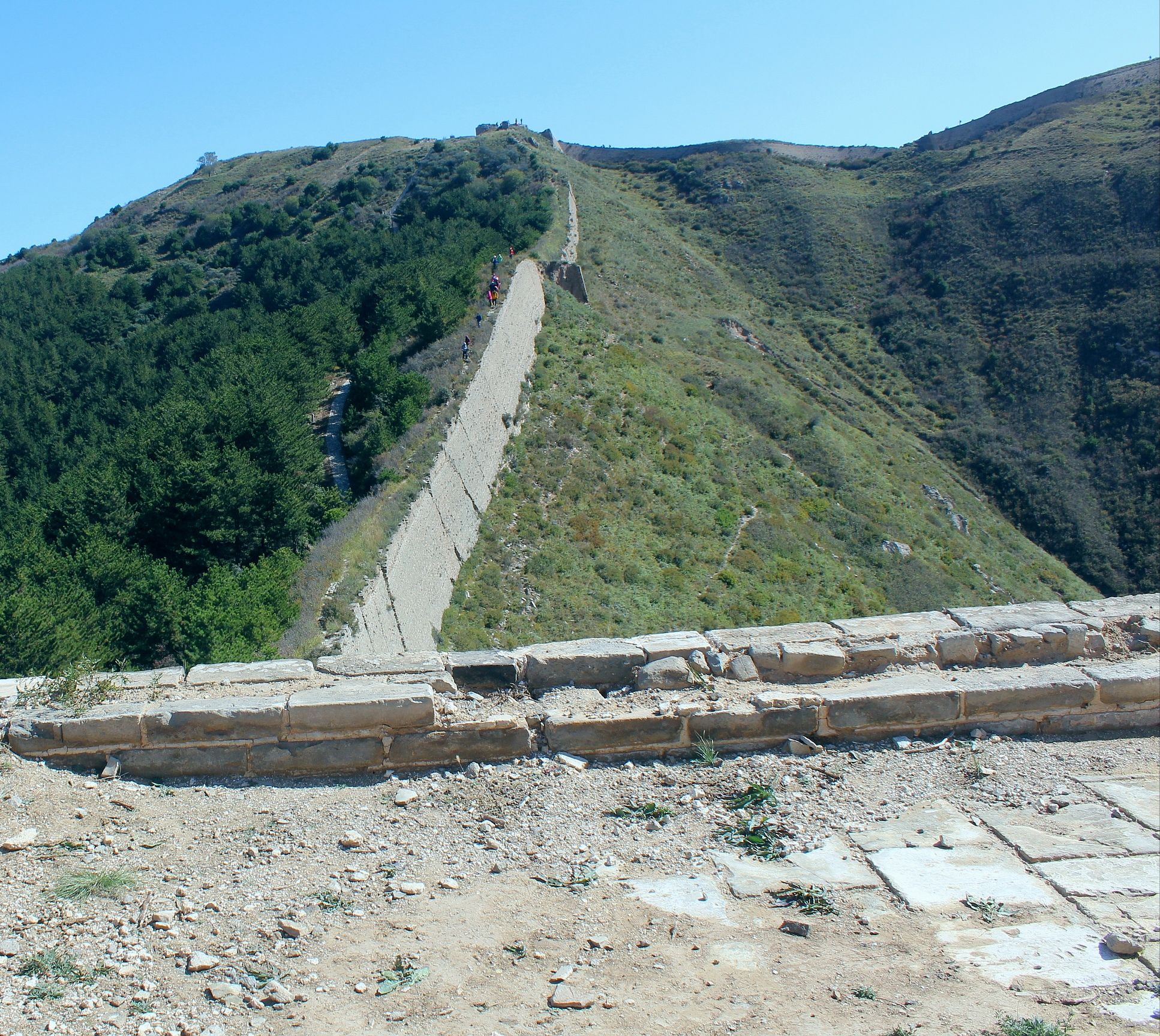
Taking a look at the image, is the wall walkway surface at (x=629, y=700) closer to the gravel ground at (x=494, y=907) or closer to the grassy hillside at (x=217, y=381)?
the gravel ground at (x=494, y=907)

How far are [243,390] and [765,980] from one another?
21530 mm

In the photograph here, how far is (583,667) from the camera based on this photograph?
6.09m

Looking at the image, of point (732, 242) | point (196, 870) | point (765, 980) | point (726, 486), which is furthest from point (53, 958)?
point (732, 242)

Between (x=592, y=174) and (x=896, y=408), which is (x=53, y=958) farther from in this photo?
(x=592, y=174)

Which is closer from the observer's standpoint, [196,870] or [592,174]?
[196,870]

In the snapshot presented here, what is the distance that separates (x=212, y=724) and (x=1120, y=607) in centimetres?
642

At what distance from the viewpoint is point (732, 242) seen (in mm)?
56656

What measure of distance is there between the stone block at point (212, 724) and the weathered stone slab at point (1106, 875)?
4076 mm

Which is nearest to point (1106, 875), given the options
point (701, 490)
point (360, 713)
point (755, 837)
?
point (755, 837)

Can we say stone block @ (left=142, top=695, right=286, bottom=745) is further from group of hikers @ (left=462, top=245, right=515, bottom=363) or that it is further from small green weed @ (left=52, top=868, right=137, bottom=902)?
group of hikers @ (left=462, top=245, right=515, bottom=363)

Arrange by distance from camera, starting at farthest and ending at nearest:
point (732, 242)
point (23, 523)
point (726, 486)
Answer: point (732, 242)
point (726, 486)
point (23, 523)

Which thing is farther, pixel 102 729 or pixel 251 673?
pixel 251 673

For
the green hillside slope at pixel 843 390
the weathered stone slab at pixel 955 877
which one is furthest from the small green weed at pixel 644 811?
the green hillside slope at pixel 843 390

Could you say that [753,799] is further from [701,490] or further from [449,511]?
[701,490]
